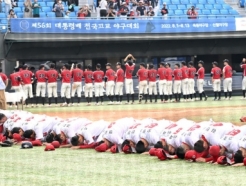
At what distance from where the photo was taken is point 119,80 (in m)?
30.2

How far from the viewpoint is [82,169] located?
996 centimetres

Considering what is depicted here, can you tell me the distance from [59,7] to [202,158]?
73.3ft

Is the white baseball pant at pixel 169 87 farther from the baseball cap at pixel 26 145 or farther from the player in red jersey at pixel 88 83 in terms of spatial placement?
the baseball cap at pixel 26 145

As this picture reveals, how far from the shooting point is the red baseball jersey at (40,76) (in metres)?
29.1

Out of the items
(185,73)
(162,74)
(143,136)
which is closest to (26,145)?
(143,136)

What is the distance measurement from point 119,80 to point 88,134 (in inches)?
695

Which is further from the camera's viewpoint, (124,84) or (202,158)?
(124,84)

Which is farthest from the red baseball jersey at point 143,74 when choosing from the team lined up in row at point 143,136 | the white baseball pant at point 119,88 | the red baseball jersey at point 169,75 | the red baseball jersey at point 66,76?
the team lined up in row at point 143,136

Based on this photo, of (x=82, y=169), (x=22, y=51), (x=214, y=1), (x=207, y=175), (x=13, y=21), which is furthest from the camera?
(x=214, y=1)

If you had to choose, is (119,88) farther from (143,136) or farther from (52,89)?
(143,136)

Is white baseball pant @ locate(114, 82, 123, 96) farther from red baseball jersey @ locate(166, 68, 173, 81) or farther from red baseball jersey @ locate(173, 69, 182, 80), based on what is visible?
red baseball jersey @ locate(173, 69, 182, 80)

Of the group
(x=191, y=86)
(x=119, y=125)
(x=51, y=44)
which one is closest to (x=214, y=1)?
(x=191, y=86)

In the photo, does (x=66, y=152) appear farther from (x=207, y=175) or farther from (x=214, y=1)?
(x=214, y=1)

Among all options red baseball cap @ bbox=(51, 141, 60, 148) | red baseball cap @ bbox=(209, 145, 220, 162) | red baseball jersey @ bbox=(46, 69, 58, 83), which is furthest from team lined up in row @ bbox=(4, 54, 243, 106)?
red baseball cap @ bbox=(209, 145, 220, 162)
